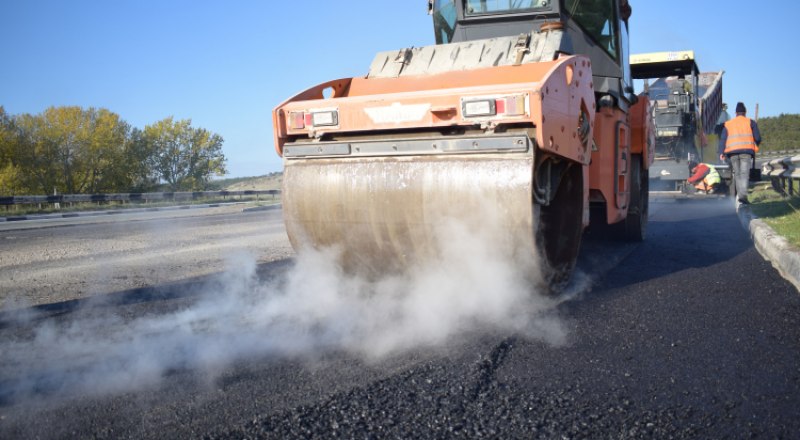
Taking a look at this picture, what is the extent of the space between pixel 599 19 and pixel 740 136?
6505 mm

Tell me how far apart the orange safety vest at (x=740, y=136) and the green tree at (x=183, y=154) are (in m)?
43.8

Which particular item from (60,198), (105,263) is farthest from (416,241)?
(60,198)

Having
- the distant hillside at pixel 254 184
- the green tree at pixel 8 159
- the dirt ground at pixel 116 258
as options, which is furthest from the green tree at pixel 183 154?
the dirt ground at pixel 116 258

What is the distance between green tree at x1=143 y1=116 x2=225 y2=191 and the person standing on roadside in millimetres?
43895

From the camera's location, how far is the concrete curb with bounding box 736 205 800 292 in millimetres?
4441

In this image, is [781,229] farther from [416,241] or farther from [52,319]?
[52,319]

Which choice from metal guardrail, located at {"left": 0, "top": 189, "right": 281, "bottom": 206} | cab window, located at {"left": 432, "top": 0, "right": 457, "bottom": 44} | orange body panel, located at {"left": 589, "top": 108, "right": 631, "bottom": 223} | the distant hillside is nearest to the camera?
orange body panel, located at {"left": 589, "top": 108, "right": 631, "bottom": 223}

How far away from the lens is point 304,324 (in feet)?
12.0

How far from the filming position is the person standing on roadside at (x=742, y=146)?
10289mm

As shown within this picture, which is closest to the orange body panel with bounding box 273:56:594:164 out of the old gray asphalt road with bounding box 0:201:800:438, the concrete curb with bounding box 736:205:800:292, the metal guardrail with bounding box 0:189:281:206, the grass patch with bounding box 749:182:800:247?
the old gray asphalt road with bounding box 0:201:800:438

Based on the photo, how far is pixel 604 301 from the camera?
4.01 m

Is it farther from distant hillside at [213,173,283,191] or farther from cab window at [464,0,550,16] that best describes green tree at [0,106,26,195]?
cab window at [464,0,550,16]

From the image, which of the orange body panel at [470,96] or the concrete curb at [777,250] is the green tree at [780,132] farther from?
the orange body panel at [470,96]

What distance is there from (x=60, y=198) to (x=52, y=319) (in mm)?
21238
